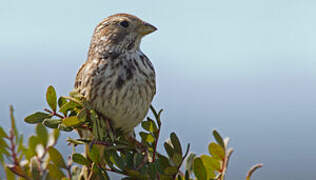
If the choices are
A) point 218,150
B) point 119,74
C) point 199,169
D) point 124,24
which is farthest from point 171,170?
point 124,24

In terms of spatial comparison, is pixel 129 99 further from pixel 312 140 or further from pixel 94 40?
pixel 312 140

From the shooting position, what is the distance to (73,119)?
2.56 metres

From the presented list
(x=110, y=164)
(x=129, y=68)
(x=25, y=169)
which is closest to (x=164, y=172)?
(x=110, y=164)

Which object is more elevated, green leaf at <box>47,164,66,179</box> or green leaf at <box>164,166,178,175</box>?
green leaf at <box>47,164,66,179</box>

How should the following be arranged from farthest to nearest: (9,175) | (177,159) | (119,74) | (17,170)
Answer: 1. (119,74)
2. (177,159)
3. (9,175)
4. (17,170)

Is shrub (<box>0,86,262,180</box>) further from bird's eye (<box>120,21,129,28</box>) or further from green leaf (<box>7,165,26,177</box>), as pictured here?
bird's eye (<box>120,21,129,28</box>)

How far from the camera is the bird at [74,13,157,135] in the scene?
357 cm

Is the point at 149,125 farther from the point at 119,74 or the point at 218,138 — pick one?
the point at 119,74

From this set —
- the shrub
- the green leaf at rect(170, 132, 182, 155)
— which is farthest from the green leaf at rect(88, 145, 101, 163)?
the green leaf at rect(170, 132, 182, 155)

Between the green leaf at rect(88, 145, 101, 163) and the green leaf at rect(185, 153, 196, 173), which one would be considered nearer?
the green leaf at rect(88, 145, 101, 163)

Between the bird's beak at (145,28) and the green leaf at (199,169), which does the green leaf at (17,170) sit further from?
the bird's beak at (145,28)

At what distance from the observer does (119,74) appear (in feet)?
12.3

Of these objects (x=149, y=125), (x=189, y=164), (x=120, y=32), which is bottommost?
(x=189, y=164)

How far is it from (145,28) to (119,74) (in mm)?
580
